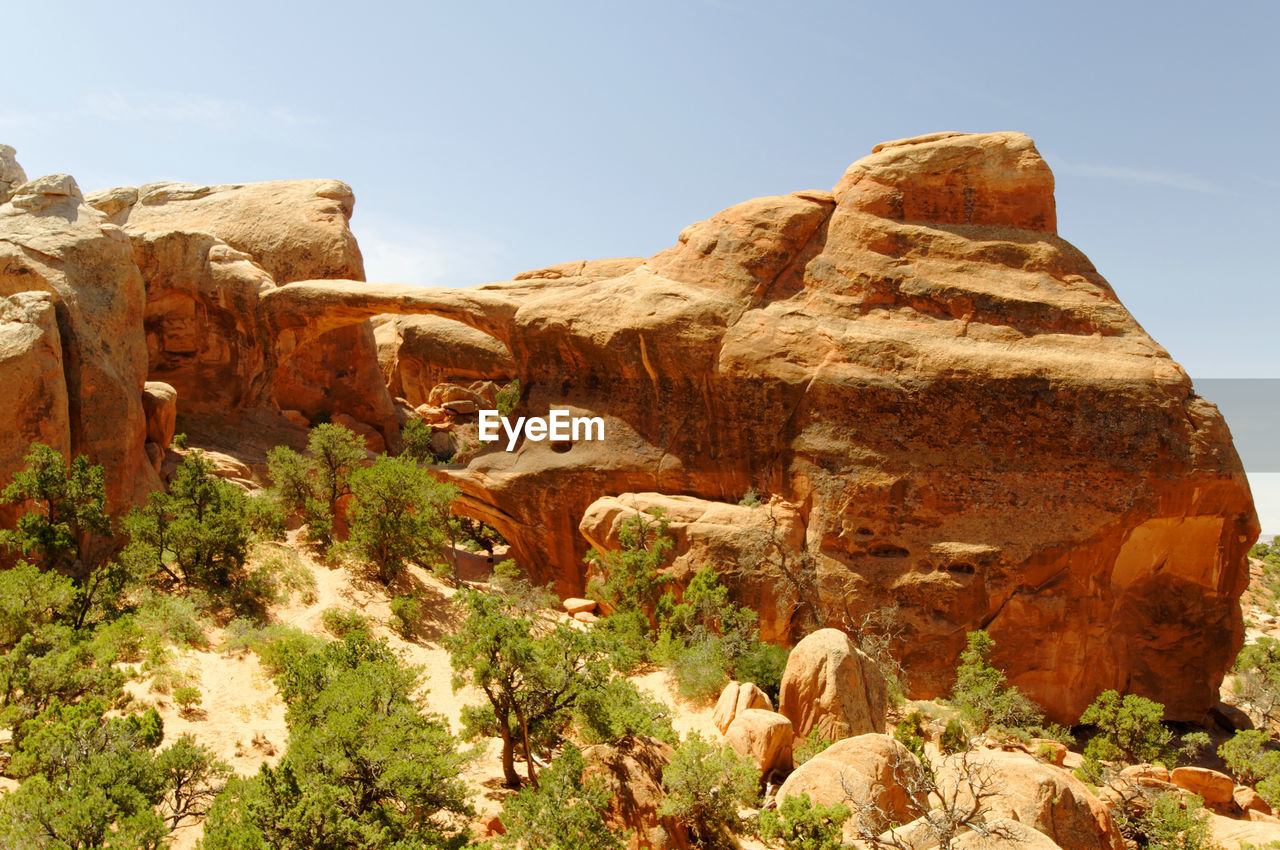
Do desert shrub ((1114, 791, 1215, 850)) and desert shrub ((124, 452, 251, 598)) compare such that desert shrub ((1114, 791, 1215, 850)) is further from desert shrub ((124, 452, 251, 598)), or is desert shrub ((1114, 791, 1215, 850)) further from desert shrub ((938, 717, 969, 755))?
desert shrub ((124, 452, 251, 598))

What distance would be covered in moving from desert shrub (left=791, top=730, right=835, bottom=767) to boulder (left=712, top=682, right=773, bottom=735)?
910 millimetres

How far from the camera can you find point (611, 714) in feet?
43.6

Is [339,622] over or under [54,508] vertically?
under

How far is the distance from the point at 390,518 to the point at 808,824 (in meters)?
12.0

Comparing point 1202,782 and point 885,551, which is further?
point 885,551

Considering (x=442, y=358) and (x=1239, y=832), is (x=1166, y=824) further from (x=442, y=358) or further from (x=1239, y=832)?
(x=442, y=358)

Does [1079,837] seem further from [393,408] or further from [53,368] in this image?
[393,408]

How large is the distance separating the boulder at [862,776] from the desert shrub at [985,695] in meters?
5.50

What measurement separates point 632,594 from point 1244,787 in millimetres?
12537

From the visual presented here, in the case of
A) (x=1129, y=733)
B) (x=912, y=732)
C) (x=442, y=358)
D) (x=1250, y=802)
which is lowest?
(x=1250, y=802)

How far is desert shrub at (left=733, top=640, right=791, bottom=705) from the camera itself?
715 inches

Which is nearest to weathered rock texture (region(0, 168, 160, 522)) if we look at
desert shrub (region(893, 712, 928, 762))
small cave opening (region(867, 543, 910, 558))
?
small cave opening (region(867, 543, 910, 558))

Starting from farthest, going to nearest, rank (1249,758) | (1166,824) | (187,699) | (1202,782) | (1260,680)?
(1260,680) → (1249,758) → (1202,782) → (187,699) → (1166,824)

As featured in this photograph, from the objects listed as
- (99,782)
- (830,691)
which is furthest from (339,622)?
(830,691)
